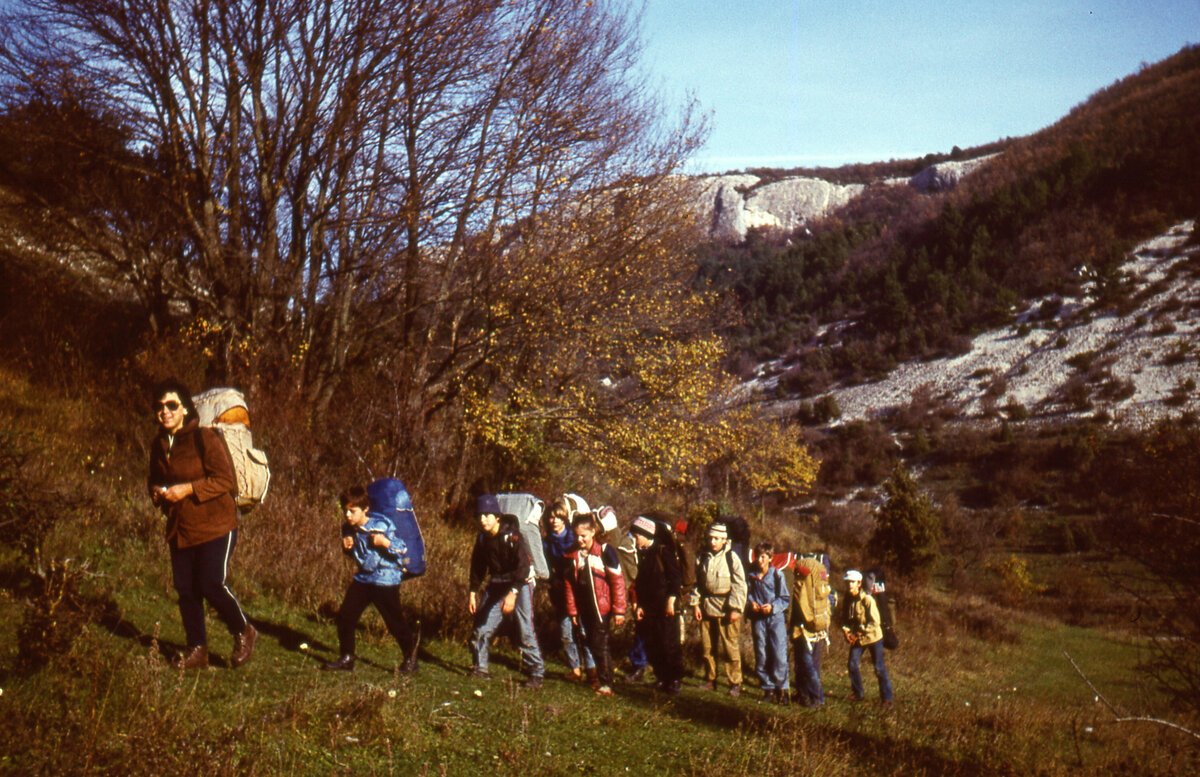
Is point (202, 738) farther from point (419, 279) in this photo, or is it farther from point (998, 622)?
point (998, 622)

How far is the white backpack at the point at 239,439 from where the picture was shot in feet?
17.9

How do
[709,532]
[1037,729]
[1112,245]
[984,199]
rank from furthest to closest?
1. [984,199]
2. [1112,245]
3. [1037,729]
4. [709,532]

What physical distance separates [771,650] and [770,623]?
0.96 ft

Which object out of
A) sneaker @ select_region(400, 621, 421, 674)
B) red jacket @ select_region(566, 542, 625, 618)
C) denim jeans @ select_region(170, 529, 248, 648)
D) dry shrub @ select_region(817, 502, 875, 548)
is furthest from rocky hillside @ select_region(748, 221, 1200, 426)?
denim jeans @ select_region(170, 529, 248, 648)

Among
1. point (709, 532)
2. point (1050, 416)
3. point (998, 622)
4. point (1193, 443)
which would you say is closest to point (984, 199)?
point (1050, 416)

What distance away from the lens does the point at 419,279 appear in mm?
16344

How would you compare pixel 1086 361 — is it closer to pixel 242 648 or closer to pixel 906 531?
pixel 906 531

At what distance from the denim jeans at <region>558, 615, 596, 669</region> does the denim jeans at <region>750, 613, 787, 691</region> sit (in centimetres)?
202

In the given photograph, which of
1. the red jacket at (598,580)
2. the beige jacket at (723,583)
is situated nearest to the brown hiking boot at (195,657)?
the red jacket at (598,580)

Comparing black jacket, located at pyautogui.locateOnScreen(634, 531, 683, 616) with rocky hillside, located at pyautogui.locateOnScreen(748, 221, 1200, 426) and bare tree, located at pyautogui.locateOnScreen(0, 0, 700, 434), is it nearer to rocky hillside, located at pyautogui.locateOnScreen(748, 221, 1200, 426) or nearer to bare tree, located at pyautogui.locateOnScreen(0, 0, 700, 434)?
bare tree, located at pyautogui.locateOnScreen(0, 0, 700, 434)

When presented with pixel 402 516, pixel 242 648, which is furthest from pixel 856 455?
pixel 242 648

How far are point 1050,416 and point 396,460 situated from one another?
241 feet

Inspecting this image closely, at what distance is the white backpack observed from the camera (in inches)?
215

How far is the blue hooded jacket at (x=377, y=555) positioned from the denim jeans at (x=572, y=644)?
2542 millimetres
